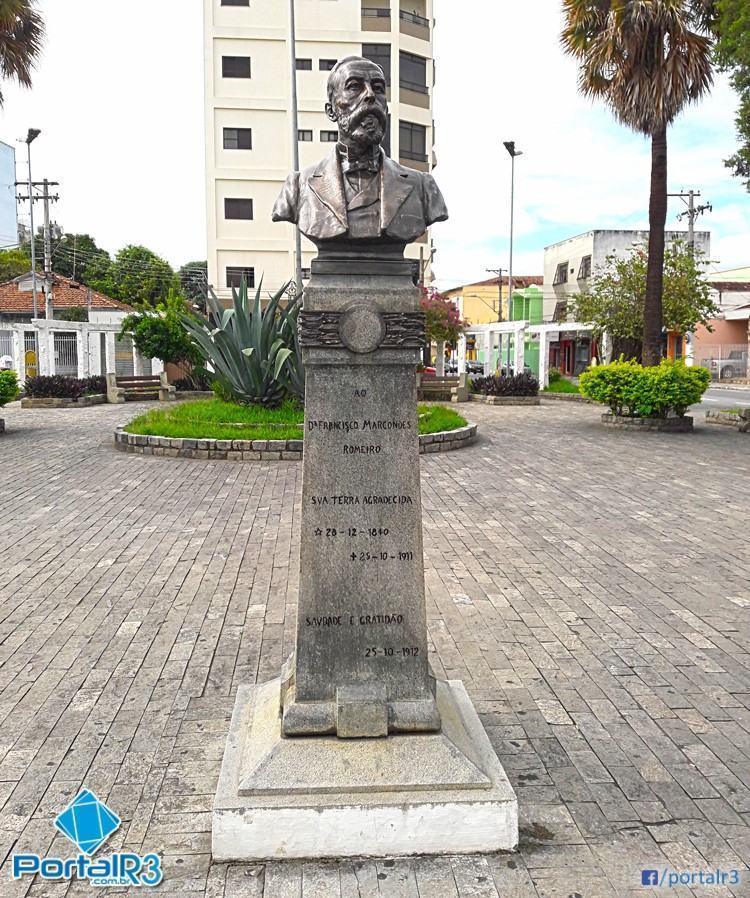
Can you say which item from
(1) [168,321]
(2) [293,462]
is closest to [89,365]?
(1) [168,321]

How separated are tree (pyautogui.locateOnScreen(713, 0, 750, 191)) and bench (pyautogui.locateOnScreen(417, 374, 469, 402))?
11628 millimetres

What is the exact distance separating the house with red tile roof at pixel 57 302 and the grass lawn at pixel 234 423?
2398 centimetres

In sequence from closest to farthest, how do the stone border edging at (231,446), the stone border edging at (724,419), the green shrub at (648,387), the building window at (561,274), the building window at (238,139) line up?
the stone border edging at (231,446), the green shrub at (648,387), the stone border edging at (724,419), the building window at (238,139), the building window at (561,274)

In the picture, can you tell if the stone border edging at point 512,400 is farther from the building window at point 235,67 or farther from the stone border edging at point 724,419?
the building window at point 235,67

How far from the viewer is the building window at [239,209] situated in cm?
3681

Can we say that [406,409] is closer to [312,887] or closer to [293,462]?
[312,887]

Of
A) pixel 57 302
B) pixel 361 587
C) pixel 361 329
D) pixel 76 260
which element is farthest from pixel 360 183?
pixel 76 260

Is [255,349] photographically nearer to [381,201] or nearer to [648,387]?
[648,387]

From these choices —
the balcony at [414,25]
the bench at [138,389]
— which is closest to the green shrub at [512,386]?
the bench at [138,389]

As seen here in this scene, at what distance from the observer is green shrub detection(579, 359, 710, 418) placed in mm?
16516

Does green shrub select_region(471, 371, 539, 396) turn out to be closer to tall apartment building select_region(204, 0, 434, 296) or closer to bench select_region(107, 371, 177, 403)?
bench select_region(107, 371, 177, 403)

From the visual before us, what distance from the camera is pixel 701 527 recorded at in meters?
8.27

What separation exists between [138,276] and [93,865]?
54.2 metres

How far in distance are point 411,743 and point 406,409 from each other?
52.7 inches
